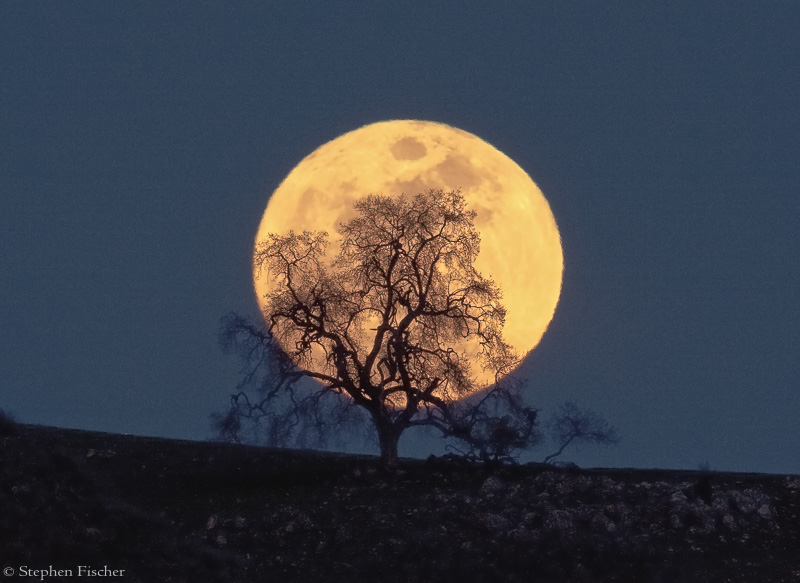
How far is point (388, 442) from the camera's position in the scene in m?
38.3

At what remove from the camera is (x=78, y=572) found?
92.0 feet

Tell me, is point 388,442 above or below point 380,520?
above

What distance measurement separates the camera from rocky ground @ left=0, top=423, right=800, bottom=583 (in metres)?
29.7

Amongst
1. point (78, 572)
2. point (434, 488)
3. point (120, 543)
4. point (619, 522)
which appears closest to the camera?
point (78, 572)

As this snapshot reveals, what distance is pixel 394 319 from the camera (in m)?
38.2

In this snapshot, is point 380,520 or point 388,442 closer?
point 380,520

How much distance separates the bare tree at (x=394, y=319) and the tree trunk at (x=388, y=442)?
4cm

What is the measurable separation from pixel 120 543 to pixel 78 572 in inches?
94.5

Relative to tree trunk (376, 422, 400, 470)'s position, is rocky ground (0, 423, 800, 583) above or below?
below

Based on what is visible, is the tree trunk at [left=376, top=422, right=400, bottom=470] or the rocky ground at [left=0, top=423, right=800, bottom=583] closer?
the rocky ground at [left=0, top=423, right=800, bottom=583]

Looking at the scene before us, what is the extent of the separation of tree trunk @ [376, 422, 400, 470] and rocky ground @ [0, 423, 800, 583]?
1.81 ft

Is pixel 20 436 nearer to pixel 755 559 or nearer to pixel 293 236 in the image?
pixel 293 236

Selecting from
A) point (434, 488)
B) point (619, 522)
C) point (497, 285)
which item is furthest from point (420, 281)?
point (619, 522)

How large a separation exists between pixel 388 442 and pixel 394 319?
4322 mm
